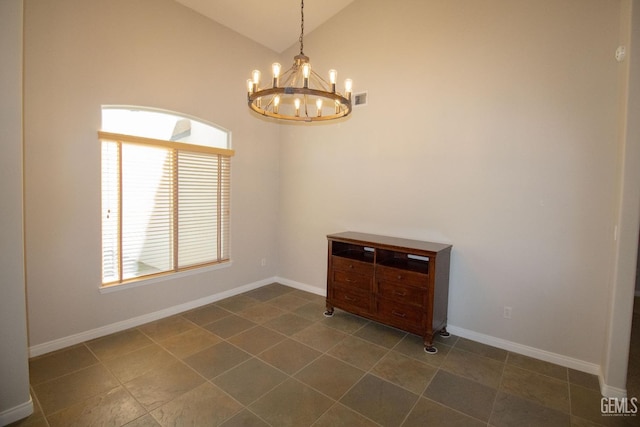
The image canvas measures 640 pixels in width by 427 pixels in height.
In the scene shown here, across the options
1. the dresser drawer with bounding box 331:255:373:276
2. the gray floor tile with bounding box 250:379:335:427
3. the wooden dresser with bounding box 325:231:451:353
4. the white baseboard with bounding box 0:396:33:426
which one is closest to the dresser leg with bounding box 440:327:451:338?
the wooden dresser with bounding box 325:231:451:353

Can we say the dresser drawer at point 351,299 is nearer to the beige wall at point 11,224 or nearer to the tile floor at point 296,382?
the tile floor at point 296,382

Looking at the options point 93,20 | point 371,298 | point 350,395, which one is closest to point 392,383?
point 350,395

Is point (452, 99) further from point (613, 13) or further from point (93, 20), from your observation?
point (93, 20)

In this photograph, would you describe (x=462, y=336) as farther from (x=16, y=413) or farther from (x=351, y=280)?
(x=16, y=413)

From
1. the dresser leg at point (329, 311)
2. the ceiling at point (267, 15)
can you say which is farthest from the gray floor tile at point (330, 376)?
the ceiling at point (267, 15)

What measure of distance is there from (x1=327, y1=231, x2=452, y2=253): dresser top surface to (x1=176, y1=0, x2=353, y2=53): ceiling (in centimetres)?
301

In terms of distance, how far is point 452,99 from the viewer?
10.8 feet

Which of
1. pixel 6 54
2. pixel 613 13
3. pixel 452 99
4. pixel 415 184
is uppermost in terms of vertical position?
pixel 613 13

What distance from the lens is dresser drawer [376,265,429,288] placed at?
3037mm

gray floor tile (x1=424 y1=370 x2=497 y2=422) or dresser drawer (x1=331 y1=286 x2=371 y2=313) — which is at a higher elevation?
dresser drawer (x1=331 y1=286 x2=371 y2=313)

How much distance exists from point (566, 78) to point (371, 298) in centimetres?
280

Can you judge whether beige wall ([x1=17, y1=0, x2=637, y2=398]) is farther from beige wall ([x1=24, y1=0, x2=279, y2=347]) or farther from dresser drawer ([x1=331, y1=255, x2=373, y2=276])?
dresser drawer ([x1=331, y1=255, x2=373, y2=276])

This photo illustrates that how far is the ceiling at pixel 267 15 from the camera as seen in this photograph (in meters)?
3.72

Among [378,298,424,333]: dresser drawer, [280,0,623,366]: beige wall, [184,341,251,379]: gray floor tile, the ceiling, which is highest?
the ceiling
